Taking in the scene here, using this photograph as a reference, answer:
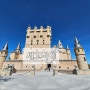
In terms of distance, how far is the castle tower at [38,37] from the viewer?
147 feet

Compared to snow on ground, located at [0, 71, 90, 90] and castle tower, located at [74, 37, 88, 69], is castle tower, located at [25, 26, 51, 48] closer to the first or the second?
castle tower, located at [74, 37, 88, 69]

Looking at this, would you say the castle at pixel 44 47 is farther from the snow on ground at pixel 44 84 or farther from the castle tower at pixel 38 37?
the snow on ground at pixel 44 84

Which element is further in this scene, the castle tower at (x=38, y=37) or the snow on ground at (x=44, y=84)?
the castle tower at (x=38, y=37)

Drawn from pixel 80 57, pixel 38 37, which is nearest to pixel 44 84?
pixel 80 57

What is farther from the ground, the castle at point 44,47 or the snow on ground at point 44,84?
the castle at point 44,47

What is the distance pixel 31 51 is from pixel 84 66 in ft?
71.6

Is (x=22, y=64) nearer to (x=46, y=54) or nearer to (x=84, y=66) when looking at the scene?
(x=46, y=54)

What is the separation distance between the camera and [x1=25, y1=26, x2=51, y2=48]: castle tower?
4478cm

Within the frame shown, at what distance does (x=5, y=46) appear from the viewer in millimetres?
44844

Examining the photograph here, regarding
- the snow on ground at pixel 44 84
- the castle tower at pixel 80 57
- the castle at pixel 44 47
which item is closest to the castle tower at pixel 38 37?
the castle at pixel 44 47

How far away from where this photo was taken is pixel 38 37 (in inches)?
1833

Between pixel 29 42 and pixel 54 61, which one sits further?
pixel 29 42

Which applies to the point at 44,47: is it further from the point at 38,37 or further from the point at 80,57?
the point at 80,57

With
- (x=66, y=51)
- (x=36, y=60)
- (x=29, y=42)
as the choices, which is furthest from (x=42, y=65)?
(x=66, y=51)
